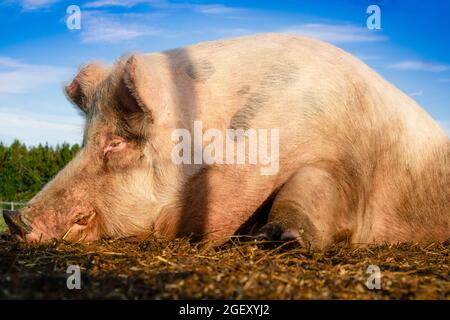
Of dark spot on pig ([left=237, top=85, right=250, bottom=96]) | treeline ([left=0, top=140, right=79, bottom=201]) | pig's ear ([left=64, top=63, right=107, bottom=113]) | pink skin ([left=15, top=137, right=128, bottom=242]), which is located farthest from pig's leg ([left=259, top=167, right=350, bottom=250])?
treeline ([left=0, top=140, right=79, bottom=201])

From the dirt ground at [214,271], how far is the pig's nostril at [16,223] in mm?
102

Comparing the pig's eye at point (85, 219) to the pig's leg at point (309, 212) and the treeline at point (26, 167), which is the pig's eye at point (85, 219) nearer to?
the pig's leg at point (309, 212)

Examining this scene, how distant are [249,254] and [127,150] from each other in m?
1.40

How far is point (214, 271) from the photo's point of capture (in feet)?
10.4

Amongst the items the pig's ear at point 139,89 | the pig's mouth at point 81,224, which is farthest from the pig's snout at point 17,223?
the pig's ear at point 139,89

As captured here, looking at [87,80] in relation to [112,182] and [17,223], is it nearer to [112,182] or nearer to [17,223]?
[112,182]

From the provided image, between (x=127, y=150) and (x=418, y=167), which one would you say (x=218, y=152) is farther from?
(x=418, y=167)

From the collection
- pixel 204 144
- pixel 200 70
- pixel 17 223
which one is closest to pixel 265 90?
pixel 200 70

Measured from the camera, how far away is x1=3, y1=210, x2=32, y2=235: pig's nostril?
180 inches

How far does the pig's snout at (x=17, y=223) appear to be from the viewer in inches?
179

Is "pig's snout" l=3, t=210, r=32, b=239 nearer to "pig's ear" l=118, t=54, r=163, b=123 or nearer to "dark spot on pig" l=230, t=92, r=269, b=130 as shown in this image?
"pig's ear" l=118, t=54, r=163, b=123

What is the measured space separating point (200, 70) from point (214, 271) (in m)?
2.11

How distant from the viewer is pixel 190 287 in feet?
9.11
